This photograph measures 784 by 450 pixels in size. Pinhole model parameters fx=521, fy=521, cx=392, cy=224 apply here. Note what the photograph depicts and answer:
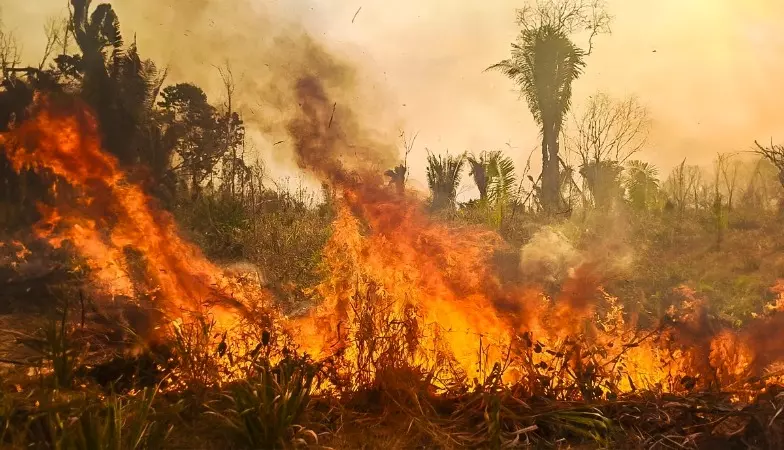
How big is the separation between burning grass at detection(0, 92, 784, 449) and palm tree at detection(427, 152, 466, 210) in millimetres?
4676

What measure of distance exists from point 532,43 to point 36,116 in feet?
44.3

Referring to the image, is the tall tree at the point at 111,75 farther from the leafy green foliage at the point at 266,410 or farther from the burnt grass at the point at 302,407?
the leafy green foliage at the point at 266,410

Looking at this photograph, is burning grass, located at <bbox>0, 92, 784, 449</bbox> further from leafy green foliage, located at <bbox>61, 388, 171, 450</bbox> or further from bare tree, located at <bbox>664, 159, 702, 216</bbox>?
bare tree, located at <bbox>664, 159, 702, 216</bbox>

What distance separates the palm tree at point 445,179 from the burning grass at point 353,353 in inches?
184

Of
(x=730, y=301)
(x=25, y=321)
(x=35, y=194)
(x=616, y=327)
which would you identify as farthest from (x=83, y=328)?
(x=730, y=301)

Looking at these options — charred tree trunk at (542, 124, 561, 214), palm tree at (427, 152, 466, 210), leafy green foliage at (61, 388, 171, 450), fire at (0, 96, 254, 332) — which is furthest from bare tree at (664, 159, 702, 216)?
leafy green foliage at (61, 388, 171, 450)

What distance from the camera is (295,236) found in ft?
37.6

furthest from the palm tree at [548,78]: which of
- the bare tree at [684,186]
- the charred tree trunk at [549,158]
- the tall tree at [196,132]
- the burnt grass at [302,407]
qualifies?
the burnt grass at [302,407]

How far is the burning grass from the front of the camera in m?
4.23

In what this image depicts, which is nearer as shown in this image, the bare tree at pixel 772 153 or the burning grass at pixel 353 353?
the burning grass at pixel 353 353

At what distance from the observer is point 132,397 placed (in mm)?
4473

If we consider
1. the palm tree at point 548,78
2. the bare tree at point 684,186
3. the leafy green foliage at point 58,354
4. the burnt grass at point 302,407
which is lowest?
the burnt grass at point 302,407

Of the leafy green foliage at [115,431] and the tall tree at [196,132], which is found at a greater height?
the tall tree at [196,132]

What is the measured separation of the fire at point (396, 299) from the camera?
5.19 metres
